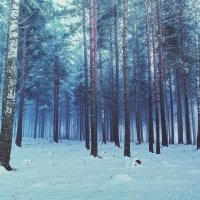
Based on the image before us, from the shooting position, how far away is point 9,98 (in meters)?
6.18

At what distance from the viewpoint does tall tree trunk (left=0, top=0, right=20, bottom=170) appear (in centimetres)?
586

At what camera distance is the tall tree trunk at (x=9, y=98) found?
586cm

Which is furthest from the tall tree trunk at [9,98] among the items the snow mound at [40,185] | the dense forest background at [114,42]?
the dense forest background at [114,42]

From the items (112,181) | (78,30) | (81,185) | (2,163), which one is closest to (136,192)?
(112,181)

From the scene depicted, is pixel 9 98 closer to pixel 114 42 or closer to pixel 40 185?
pixel 40 185

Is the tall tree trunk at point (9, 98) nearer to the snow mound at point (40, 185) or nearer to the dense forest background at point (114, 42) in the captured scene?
the snow mound at point (40, 185)

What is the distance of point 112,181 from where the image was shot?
4.32 m

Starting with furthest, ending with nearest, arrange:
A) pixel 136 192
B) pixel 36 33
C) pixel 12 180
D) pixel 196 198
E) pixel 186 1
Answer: pixel 186 1 → pixel 36 33 → pixel 12 180 → pixel 136 192 → pixel 196 198

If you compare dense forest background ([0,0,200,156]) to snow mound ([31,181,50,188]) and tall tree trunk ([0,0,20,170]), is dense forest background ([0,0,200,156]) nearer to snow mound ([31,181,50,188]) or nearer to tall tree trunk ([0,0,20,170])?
tall tree trunk ([0,0,20,170])

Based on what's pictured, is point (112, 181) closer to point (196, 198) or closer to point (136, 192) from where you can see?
point (136, 192)

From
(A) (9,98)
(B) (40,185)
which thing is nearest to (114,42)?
(A) (9,98)

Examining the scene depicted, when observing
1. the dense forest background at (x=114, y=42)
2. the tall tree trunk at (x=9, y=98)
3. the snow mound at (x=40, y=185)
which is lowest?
the snow mound at (x=40, y=185)

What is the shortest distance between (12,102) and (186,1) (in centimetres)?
1993

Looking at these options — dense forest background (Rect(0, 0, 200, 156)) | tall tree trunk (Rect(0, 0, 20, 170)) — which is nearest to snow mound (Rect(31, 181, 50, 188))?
tall tree trunk (Rect(0, 0, 20, 170))
